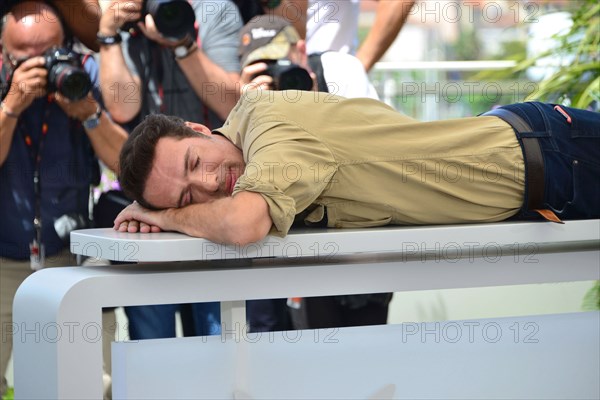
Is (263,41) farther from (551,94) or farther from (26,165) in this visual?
(551,94)

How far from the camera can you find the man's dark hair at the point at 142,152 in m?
1.77

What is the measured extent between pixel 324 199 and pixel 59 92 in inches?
36.5

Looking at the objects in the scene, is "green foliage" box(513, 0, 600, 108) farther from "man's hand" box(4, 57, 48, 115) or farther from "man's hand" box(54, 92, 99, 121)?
"man's hand" box(4, 57, 48, 115)

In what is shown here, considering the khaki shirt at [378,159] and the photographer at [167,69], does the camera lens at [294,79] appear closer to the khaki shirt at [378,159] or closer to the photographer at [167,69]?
the photographer at [167,69]

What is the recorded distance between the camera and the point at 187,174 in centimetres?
176

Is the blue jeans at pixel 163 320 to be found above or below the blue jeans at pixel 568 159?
below

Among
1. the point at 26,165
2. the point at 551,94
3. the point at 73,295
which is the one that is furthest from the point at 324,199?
the point at 551,94

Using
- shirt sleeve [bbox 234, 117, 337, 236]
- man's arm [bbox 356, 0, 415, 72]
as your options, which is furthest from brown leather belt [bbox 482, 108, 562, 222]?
man's arm [bbox 356, 0, 415, 72]

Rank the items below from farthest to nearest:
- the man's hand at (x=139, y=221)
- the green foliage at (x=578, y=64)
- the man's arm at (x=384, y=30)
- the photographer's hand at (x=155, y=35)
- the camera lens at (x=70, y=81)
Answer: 1. the green foliage at (x=578, y=64)
2. the man's arm at (x=384, y=30)
3. the photographer's hand at (x=155, y=35)
4. the camera lens at (x=70, y=81)
5. the man's hand at (x=139, y=221)

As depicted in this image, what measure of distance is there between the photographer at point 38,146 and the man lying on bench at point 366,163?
1.93 feet

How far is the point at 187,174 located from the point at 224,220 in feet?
0.95

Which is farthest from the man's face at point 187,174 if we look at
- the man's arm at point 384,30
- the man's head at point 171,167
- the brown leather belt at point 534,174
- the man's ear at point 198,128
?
the man's arm at point 384,30

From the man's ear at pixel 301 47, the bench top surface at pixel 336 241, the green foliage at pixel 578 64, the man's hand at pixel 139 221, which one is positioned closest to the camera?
the bench top surface at pixel 336 241

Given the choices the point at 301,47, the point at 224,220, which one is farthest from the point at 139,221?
the point at 301,47
